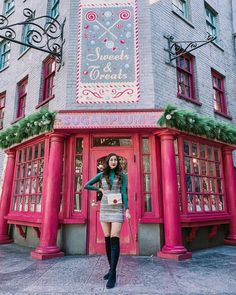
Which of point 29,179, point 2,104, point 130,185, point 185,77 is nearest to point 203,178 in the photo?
point 130,185

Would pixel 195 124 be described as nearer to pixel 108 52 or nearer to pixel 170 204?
pixel 170 204

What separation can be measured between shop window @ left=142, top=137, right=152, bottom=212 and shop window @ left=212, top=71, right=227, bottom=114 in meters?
3.94

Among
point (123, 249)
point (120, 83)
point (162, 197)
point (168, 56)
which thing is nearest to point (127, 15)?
point (168, 56)

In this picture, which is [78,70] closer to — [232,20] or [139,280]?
[139,280]

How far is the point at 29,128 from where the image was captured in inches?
265

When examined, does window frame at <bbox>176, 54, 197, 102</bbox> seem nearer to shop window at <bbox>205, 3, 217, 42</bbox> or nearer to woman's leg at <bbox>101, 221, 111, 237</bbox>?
shop window at <bbox>205, 3, 217, 42</bbox>

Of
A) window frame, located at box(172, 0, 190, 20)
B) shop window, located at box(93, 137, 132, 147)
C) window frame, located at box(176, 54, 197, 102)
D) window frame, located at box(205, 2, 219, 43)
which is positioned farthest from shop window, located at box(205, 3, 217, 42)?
shop window, located at box(93, 137, 132, 147)

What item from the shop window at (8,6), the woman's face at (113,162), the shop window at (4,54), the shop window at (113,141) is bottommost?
the woman's face at (113,162)

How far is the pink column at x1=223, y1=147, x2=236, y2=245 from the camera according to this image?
7.16 metres

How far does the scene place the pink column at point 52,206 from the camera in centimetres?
557

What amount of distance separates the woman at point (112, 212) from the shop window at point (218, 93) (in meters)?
6.26

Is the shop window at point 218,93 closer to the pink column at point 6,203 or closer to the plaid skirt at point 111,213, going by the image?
the plaid skirt at point 111,213

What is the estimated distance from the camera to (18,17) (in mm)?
10406

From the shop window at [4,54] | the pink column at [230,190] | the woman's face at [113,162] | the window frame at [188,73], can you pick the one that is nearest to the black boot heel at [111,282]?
the woman's face at [113,162]
